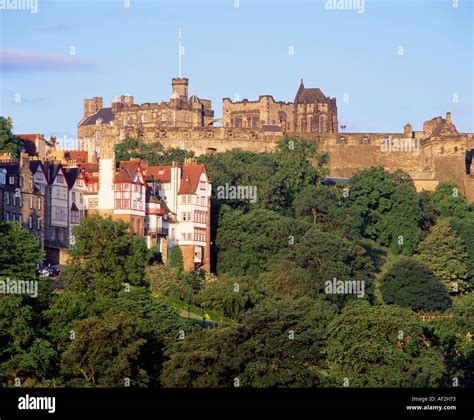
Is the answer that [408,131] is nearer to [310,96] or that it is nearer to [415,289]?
[310,96]

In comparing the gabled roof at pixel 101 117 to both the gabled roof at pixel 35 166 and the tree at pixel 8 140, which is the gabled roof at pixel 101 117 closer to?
the tree at pixel 8 140

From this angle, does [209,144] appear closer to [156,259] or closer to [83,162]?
[83,162]

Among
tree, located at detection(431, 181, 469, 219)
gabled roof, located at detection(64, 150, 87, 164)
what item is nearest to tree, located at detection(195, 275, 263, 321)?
gabled roof, located at detection(64, 150, 87, 164)

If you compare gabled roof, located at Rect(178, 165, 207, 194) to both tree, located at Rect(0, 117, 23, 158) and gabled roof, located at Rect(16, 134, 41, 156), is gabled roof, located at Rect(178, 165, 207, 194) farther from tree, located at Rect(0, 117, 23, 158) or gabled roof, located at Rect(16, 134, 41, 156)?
gabled roof, located at Rect(16, 134, 41, 156)

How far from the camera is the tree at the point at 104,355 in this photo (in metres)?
52.6

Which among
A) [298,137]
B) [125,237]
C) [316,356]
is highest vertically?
[298,137]

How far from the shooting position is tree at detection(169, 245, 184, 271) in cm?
8044

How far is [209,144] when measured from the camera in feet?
345

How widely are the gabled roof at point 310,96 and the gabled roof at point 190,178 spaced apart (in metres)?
37.9

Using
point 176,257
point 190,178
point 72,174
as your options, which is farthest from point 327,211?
point 72,174

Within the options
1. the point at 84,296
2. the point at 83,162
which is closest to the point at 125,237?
the point at 84,296

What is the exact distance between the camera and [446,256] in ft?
293

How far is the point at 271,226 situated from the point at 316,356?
2566cm

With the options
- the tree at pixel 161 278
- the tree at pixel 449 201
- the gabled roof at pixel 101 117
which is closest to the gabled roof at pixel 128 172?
the tree at pixel 161 278
